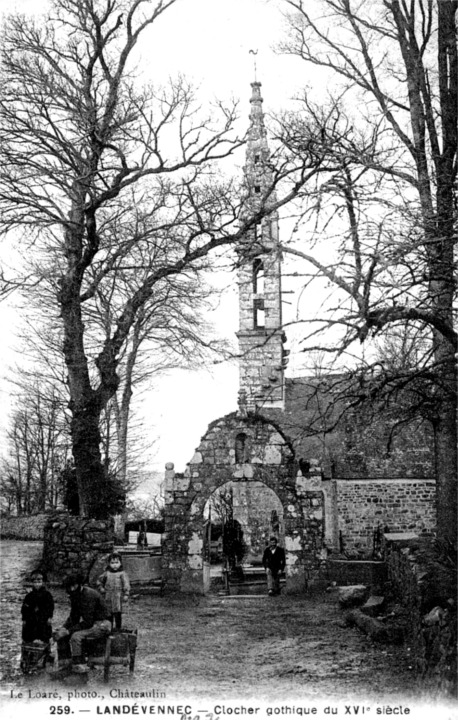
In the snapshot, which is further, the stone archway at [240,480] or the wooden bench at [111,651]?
the stone archway at [240,480]

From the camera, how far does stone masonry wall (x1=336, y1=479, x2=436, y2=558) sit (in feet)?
87.6

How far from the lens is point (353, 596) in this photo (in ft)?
44.4

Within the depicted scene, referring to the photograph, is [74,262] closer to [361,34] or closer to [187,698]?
[361,34]

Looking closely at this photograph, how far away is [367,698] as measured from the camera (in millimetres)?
7730

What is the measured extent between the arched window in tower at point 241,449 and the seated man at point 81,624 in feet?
26.2

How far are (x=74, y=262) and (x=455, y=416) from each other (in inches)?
303

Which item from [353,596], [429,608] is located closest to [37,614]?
[429,608]

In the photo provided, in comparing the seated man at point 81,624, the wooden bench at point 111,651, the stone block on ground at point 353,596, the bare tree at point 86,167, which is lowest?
the stone block on ground at point 353,596

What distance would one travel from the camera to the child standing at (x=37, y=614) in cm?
906

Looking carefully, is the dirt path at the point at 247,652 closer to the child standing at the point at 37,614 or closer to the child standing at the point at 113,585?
the child standing at the point at 37,614

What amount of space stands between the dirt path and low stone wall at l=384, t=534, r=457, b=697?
1.13 feet

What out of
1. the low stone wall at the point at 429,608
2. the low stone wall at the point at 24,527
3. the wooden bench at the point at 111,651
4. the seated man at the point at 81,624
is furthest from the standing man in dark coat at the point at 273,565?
the low stone wall at the point at 24,527

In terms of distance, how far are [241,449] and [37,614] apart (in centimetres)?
836

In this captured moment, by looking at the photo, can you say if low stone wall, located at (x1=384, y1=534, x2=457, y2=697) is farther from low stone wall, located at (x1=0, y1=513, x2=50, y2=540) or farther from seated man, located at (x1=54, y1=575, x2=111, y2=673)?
low stone wall, located at (x1=0, y1=513, x2=50, y2=540)
